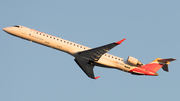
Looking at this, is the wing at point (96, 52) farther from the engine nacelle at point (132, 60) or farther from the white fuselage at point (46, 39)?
the engine nacelle at point (132, 60)

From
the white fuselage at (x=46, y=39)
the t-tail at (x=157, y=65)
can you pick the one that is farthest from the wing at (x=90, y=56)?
the t-tail at (x=157, y=65)

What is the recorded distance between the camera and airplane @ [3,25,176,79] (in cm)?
3206

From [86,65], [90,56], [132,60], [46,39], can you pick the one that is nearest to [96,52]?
[90,56]

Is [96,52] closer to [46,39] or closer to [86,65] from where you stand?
[86,65]

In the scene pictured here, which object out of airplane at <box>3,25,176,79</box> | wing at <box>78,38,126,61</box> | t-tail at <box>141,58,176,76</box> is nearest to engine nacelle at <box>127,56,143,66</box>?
airplane at <box>3,25,176,79</box>

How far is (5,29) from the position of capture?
32.6m

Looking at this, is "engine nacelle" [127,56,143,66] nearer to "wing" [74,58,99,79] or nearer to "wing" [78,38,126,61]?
"wing" [78,38,126,61]

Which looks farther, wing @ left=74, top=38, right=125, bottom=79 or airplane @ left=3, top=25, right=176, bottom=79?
airplane @ left=3, top=25, right=176, bottom=79

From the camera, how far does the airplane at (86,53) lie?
32.1 meters

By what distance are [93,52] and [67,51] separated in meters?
3.43

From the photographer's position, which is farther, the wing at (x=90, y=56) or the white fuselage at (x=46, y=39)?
the white fuselage at (x=46, y=39)

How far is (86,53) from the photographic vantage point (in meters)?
31.8

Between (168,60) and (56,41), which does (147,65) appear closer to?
(168,60)

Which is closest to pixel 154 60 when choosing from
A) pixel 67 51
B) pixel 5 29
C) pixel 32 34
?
pixel 67 51
